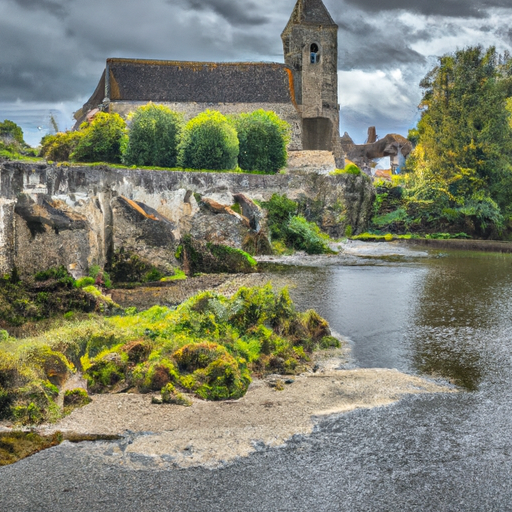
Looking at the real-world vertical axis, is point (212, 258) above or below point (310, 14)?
below

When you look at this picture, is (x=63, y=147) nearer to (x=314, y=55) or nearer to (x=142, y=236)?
(x=142, y=236)

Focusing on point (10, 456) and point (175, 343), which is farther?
point (175, 343)

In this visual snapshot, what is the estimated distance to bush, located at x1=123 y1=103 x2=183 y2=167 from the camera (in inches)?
1185

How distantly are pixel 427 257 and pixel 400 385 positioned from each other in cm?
1925

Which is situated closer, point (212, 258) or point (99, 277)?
point (99, 277)

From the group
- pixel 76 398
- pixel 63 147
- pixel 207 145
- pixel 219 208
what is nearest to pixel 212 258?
pixel 219 208

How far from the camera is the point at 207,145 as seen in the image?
2992 centimetres

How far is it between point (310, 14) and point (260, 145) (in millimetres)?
21084

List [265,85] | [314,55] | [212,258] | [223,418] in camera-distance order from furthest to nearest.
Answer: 1. [314,55]
2. [265,85]
3. [212,258]
4. [223,418]

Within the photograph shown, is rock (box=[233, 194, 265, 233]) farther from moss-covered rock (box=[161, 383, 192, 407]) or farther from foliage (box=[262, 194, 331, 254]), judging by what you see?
moss-covered rock (box=[161, 383, 192, 407])

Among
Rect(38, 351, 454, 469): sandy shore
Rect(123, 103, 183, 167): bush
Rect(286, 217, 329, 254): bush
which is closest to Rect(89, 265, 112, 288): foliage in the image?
Rect(38, 351, 454, 469): sandy shore

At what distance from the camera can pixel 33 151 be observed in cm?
4103

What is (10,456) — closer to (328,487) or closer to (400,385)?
(328,487)

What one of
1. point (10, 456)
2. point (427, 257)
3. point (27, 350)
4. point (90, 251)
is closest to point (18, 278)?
point (90, 251)
